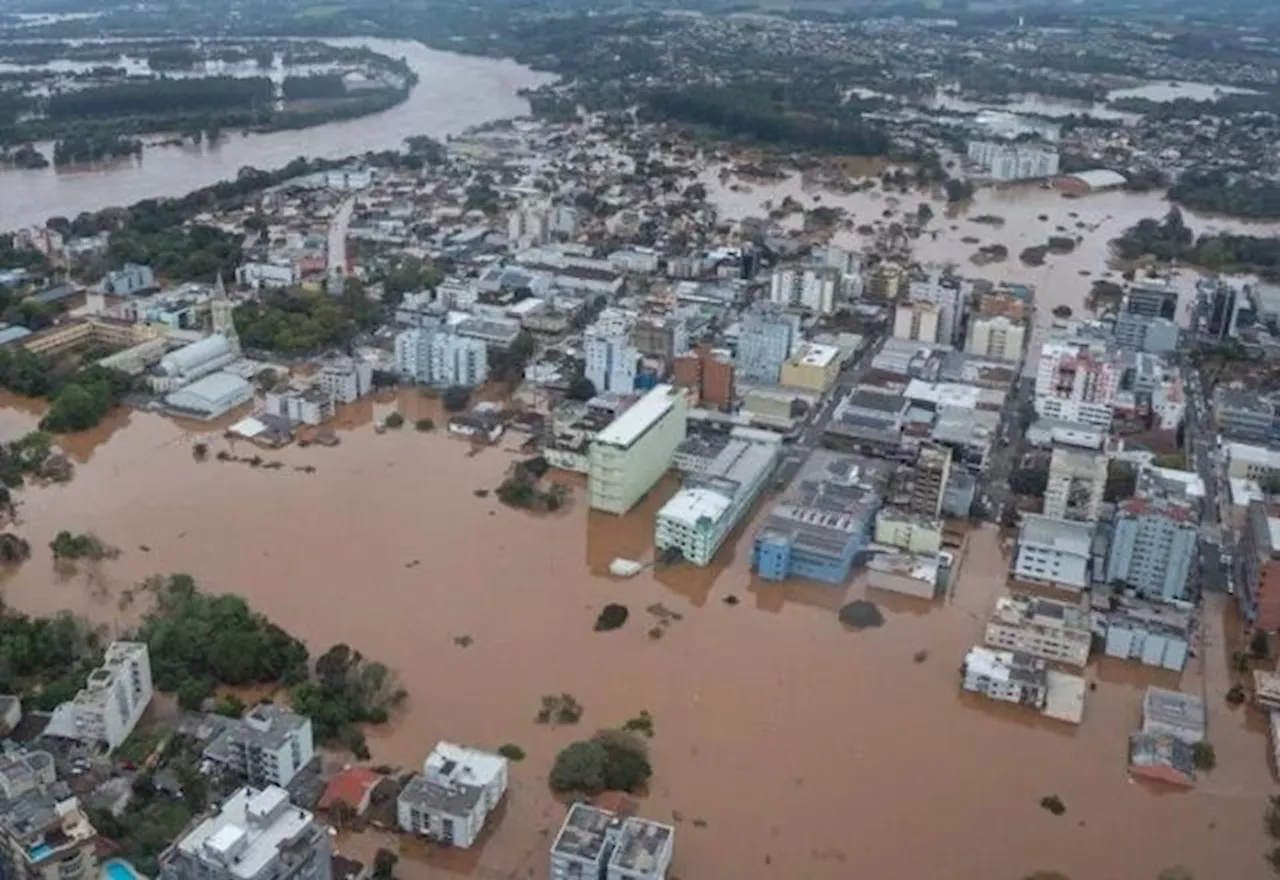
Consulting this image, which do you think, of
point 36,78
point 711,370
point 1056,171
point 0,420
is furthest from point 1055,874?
point 36,78

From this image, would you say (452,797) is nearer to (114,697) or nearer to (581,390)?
(114,697)

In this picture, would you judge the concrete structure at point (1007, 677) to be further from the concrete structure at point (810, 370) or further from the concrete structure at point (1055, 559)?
the concrete structure at point (810, 370)

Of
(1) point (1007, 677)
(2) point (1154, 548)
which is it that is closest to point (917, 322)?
(2) point (1154, 548)

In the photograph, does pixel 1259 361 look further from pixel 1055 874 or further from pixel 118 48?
pixel 118 48

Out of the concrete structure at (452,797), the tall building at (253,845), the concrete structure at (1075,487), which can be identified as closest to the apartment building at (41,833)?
the tall building at (253,845)

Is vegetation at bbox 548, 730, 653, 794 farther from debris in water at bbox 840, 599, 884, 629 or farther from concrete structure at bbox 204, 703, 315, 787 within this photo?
debris in water at bbox 840, 599, 884, 629
